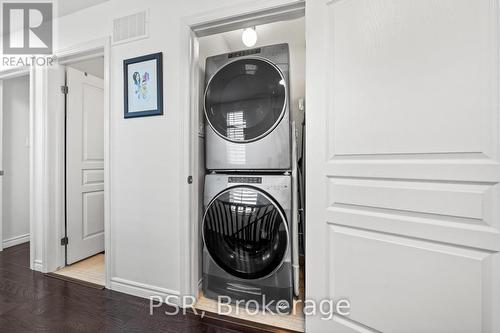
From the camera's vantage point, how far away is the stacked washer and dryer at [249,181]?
1.48 m

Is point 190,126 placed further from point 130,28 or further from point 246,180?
point 130,28

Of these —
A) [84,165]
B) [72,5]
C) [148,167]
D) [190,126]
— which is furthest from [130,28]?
[84,165]

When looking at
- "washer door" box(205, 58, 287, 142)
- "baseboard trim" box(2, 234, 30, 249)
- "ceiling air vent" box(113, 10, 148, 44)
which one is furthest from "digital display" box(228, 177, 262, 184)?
"baseboard trim" box(2, 234, 30, 249)

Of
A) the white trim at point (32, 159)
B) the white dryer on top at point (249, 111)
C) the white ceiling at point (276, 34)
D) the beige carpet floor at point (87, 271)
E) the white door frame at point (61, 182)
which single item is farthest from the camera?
the white ceiling at point (276, 34)

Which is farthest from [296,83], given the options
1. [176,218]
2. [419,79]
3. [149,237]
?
[149,237]

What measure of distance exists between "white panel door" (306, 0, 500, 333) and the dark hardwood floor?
0.74m

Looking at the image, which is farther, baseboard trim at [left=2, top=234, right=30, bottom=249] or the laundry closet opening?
baseboard trim at [left=2, top=234, right=30, bottom=249]

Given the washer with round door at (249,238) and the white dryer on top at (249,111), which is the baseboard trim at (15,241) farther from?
the white dryer on top at (249,111)

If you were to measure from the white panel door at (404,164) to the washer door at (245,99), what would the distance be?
30cm

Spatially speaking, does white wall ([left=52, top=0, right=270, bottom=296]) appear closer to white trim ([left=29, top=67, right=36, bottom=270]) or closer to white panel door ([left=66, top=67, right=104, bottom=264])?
white panel door ([left=66, top=67, right=104, bottom=264])

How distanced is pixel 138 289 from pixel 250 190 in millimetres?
1187

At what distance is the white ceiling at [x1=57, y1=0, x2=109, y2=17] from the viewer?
1.85 m

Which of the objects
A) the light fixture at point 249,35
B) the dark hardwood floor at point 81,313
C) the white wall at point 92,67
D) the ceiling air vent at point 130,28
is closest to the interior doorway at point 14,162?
the white wall at point 92,67

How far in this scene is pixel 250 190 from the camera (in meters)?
1.52
